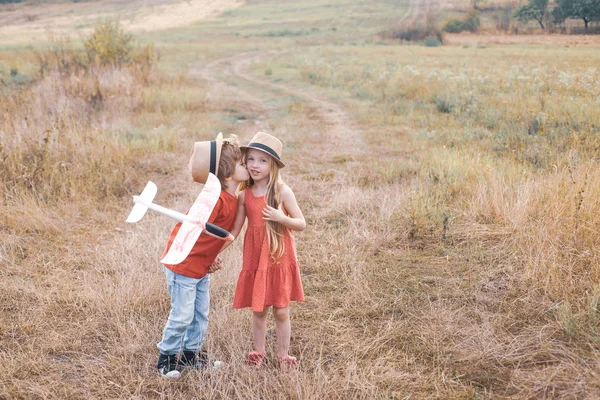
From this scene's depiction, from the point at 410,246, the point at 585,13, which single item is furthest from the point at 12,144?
the point at 585,13

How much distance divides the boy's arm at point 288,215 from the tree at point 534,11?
22.4 feet

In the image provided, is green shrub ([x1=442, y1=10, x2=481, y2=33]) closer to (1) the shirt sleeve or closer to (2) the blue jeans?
(1) the shirt sleeve

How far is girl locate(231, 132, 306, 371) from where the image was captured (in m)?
2.91

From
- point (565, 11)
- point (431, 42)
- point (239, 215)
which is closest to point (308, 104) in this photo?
point (565, 11)

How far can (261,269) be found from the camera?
2951mm

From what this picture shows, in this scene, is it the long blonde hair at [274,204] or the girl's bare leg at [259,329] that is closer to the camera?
the long blonde hair at [274,204]

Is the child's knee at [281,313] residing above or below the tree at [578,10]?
below

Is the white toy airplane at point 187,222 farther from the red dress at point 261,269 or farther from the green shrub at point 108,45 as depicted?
the green shrub at point 108,45

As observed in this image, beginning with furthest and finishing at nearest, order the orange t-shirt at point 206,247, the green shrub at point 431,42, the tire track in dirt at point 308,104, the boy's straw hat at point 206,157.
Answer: the green shrub at point 431,42
the tire track in dirt at point 308,104
the orange t-shirt at point 206,247
the boy's straw hat at point 206,157

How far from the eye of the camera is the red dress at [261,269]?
2.95 meters

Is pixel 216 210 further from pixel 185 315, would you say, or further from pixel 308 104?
pixel 308 104

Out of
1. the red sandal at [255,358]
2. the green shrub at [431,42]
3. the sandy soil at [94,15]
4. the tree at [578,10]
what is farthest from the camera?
the green shrub at [431,42]

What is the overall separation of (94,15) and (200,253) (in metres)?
39.8

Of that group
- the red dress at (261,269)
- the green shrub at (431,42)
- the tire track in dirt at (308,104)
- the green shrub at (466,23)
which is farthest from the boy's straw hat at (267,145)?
the green shrub at (431,42)
